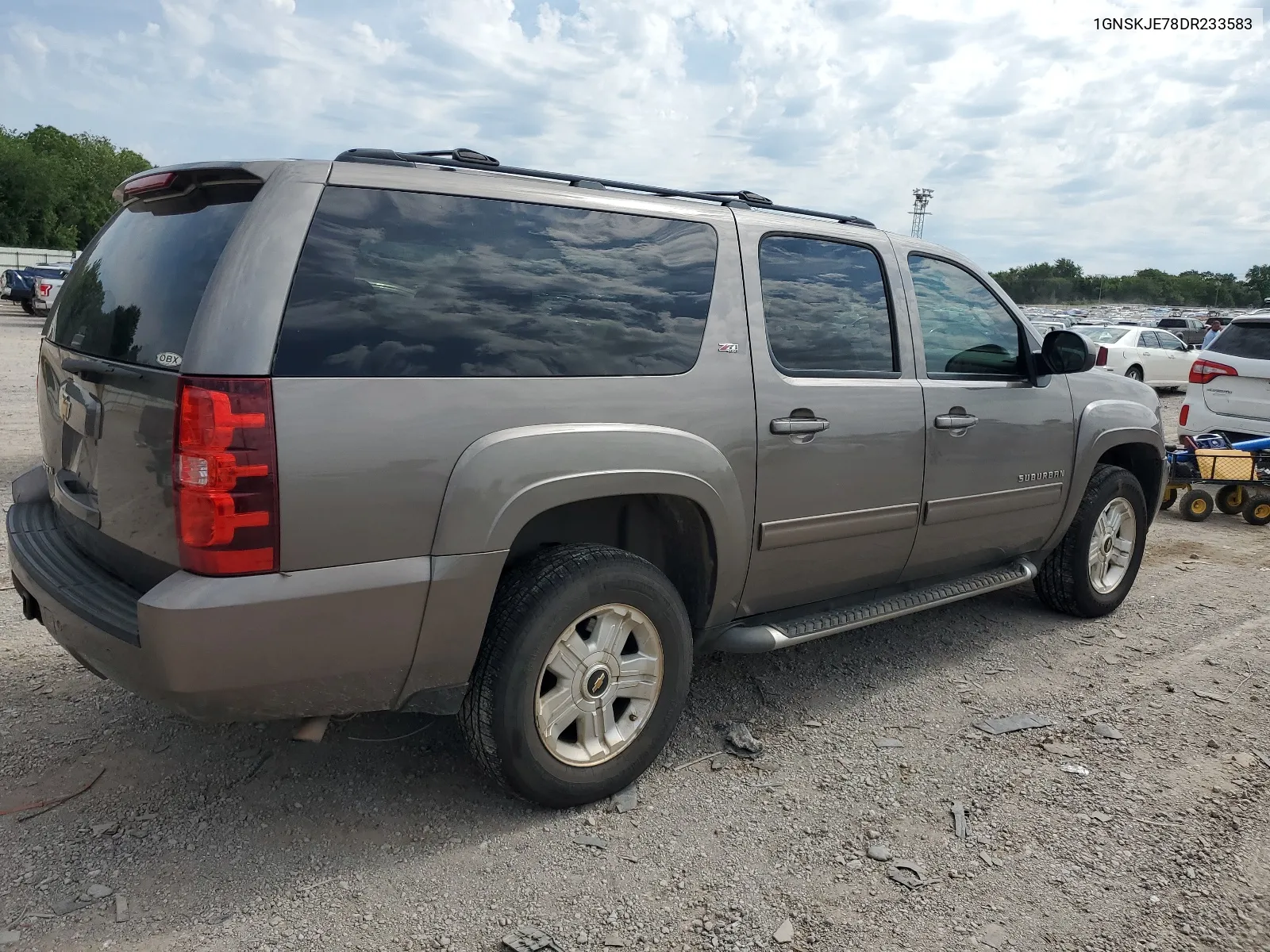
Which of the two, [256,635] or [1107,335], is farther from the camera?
[1107,335]

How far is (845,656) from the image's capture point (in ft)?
15.0

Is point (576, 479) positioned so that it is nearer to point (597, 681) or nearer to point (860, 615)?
point (597, 681)

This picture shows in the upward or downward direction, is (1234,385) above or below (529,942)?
above

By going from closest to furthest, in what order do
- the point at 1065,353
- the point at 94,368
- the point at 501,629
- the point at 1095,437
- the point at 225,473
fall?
the point at 225,473, the point at 94,368, the point at 501,629, the point at 1065,353, the point at 1095,437

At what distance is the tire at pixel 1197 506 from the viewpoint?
26.5 ft

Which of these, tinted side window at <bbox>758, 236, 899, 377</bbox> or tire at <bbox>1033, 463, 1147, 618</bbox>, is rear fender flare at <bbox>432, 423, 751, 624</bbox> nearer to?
tinted side window at <bbox>758, 236, 899, 377</bbox>

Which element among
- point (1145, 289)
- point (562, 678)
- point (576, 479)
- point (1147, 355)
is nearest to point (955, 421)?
point (576, 479)

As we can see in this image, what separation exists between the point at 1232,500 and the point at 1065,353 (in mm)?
4936

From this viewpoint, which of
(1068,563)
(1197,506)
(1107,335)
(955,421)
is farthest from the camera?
(1107,335)

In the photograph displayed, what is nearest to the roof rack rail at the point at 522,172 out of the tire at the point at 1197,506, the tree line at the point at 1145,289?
the tire at the point at 1197,506

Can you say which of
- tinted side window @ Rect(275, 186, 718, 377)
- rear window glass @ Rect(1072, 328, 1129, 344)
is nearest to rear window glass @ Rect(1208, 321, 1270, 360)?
tinted side window @ Rect(275, 186, 718, 377)

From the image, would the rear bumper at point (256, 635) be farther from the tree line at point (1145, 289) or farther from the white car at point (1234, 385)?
the tree line at point (1145, 289)

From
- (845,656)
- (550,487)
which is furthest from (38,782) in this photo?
(845,656)

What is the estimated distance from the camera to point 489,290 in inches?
112
